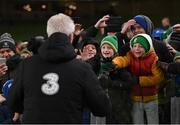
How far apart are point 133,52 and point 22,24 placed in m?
10.5

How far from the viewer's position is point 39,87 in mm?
3648

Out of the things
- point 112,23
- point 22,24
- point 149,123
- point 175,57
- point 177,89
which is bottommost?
point 149,123

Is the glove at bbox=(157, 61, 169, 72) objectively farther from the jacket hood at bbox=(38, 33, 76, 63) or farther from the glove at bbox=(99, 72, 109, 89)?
the jacket hood at bbox=(38, 33, 76, 63)

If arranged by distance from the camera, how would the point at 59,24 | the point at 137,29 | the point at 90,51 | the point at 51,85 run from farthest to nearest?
the point at 90,51, the point at 137,29, the point at 59,24, the point at 51,85

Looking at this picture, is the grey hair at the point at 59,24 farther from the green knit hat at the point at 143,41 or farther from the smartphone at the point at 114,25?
the smartphone at the point at 114,25

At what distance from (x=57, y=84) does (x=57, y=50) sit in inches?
10.1

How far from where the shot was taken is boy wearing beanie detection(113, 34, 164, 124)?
5211 millimetres

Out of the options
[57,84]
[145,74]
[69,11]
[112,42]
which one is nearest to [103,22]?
[112,42]

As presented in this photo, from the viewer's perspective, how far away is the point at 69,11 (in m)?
15.1

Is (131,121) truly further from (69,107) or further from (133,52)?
(69,107)

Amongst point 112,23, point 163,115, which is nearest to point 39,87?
point 163,115

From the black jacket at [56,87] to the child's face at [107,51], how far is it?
1.64 meters

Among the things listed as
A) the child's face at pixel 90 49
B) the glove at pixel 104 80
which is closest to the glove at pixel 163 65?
the glove at pixel 104 80

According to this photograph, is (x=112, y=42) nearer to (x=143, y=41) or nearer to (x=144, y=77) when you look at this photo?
(x=143, y=41)
